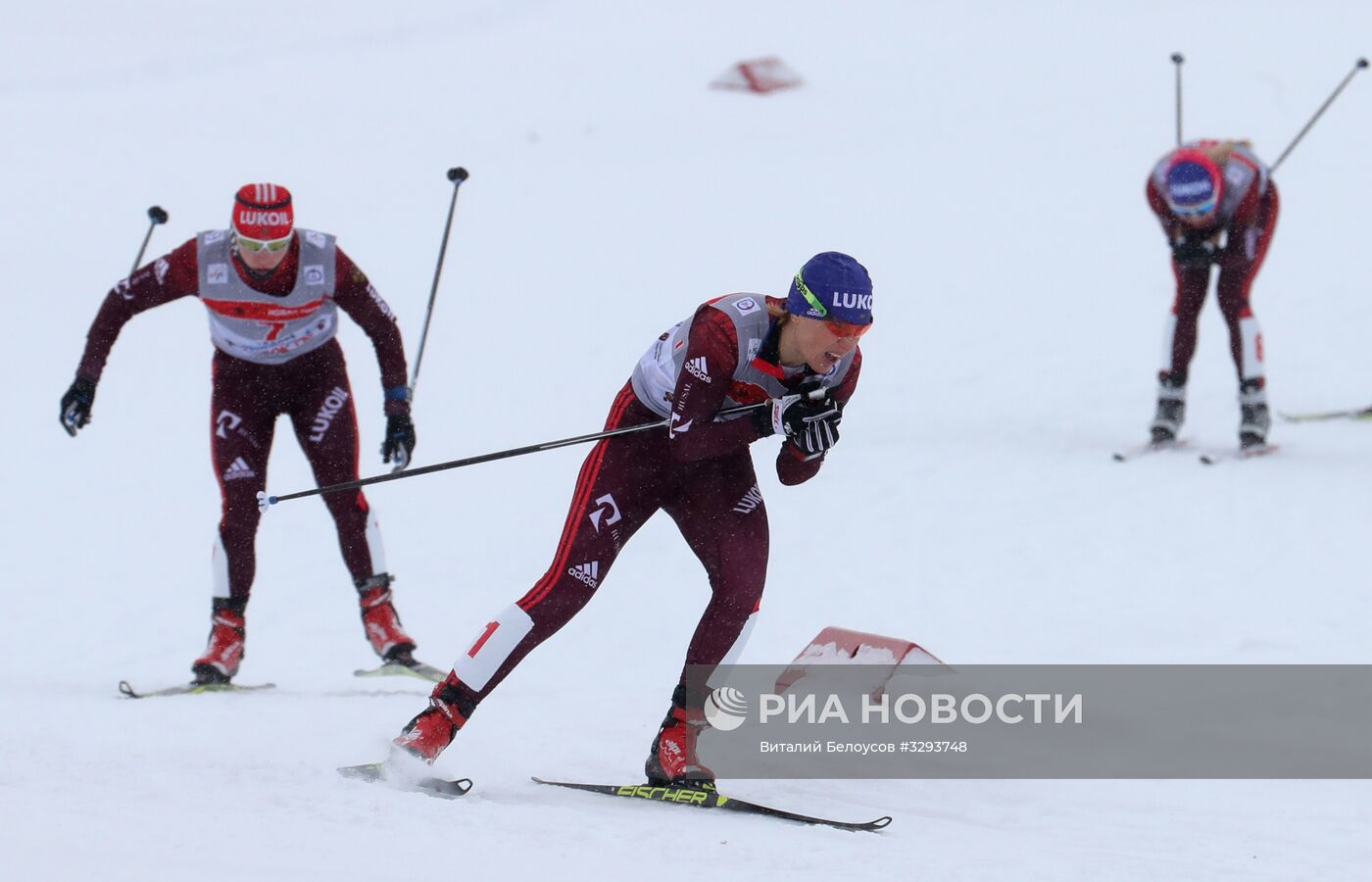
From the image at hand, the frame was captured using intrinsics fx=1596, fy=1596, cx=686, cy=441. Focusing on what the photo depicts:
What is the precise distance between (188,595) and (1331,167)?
1084 centimetres

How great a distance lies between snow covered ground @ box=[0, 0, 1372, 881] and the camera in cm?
422

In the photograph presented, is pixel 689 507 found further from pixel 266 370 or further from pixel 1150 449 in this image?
pixel 1150 449

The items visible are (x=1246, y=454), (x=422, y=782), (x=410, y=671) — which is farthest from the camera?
(x=1246, y=454)

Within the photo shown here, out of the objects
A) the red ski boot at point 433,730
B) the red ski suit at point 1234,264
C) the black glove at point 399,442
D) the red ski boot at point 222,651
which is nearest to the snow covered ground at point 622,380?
the red ski boot at point 433,730

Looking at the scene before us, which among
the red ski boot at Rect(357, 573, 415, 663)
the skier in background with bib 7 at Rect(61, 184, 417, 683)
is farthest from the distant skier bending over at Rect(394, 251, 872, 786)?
the red ski boot at Rect(357, 573, 415, 663)

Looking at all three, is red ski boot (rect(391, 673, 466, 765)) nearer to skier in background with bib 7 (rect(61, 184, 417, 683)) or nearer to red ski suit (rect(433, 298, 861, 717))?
red ski suit (rect(433, 298, 861, 717))

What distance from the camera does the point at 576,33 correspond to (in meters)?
19.0

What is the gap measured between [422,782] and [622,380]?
667 cm

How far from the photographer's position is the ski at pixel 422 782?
4.26m

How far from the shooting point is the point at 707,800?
4.38 meters

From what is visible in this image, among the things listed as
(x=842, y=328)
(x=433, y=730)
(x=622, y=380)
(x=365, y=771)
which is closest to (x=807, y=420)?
(x=842, y=328)

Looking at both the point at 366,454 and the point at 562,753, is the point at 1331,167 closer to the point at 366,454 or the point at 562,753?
the point at 366,454

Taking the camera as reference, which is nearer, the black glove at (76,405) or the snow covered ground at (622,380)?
the snow covered ground at (622,380)

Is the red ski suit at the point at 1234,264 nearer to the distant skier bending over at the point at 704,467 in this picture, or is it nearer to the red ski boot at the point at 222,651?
the distant skier bending over at the point at 704,467
